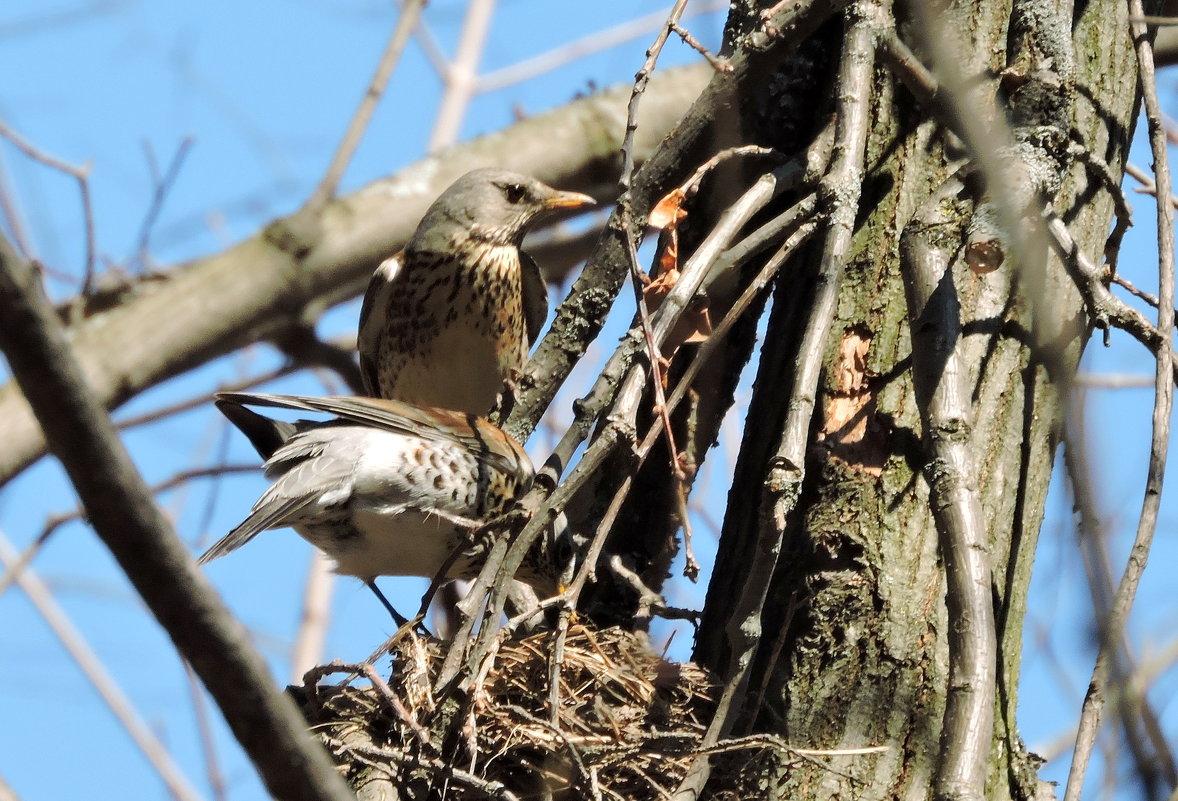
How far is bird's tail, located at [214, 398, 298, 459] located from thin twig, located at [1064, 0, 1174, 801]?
2.49 metres

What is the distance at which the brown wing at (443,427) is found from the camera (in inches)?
153

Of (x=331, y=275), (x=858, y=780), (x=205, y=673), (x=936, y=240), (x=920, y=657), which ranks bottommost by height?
(x=205, y=673)

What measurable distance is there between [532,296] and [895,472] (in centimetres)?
276

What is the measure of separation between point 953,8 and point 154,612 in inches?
113

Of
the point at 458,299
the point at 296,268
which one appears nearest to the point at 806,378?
the point at 296,268

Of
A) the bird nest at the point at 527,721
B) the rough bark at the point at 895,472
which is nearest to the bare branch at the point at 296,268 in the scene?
the bird nest at the point at 527,721

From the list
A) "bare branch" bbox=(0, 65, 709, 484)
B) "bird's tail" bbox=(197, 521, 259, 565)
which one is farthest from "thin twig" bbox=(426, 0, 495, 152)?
"bird's tail" bbox=(197, 521, 259, 565)

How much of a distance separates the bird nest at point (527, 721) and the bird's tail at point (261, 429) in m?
1.04

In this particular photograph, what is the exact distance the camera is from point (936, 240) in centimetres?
302

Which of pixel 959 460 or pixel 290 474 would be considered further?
pixel 290 474

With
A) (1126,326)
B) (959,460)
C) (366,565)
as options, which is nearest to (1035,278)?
(959,460)

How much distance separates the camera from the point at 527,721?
3062mm

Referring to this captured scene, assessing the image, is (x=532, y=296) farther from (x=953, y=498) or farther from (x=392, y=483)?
(x=953, y=498)

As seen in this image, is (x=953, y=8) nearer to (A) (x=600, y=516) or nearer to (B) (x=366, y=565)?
(A) (x=600, y=516)
